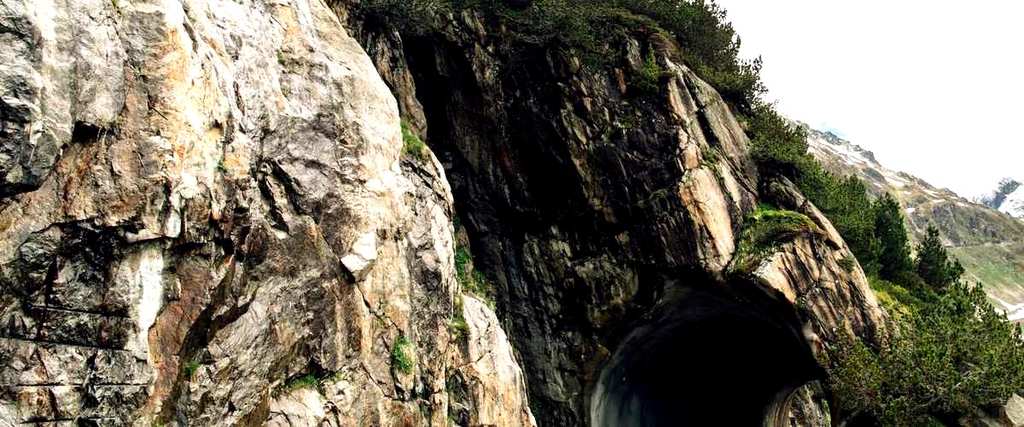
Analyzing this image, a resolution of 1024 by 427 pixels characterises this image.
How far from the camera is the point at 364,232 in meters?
14.0

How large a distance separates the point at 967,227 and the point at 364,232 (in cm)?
13424

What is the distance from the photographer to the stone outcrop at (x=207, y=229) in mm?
8266

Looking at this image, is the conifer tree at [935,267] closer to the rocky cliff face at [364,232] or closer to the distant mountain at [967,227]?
the rocky cliff face at [364,232]

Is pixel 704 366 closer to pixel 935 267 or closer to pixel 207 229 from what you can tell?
pixel 935 267

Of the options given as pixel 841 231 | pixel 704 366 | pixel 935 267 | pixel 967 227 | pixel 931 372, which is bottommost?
pixel 704 366

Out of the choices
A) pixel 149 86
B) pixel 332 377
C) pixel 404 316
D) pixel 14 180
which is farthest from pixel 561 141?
pixel 14 180

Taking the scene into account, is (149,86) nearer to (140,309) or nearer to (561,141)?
(140,309)

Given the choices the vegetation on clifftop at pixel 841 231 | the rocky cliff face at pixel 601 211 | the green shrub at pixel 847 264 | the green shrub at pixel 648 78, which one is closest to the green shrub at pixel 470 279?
the vegetation on clifftop at pixel 841 231

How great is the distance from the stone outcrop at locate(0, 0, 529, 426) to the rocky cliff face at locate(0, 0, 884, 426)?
0.04m

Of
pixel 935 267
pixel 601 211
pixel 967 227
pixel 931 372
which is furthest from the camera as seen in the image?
pixel 967 227

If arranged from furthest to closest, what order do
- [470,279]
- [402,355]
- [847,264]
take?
[470,279], [847,264], [402,355]

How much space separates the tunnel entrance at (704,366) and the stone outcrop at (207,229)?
41.5 ft

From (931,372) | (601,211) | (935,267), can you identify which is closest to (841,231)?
(931,372)

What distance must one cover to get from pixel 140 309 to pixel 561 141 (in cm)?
1778
